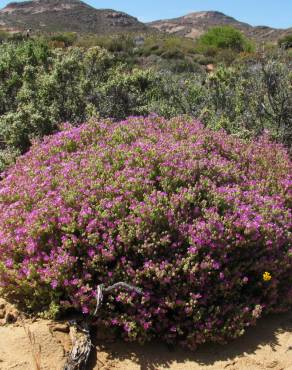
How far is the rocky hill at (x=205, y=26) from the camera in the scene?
73.2 meters

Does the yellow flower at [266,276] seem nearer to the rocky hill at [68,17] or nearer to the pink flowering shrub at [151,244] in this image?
the pink flowering shrub at [151,244]

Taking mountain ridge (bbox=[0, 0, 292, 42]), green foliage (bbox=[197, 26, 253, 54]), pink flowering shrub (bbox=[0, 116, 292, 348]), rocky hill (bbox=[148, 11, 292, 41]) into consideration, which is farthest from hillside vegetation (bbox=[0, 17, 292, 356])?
rocky hill (bbox=[148, 11, 292, 41])

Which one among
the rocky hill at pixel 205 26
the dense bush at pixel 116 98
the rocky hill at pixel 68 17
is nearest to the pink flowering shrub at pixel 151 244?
the dense bush at pixel 116 98

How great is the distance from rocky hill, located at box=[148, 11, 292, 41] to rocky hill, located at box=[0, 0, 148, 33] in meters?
7.36

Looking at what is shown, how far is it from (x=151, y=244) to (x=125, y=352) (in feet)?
2.62

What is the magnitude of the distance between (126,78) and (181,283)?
15.4ft

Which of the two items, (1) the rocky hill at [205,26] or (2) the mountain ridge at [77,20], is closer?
(2) the mountain ridge at [77,20]

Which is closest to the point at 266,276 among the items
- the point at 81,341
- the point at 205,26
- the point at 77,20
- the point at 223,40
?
the point at 81,341

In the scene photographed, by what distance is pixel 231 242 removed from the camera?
3791mm

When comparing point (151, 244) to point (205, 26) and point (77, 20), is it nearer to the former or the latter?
point (77, 20)

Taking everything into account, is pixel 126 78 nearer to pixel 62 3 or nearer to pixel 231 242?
pixel 231 242

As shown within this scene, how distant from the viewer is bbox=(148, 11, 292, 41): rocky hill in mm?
73169

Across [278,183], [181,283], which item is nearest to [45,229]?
[181,283]

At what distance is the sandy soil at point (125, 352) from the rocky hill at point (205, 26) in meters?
63.6
